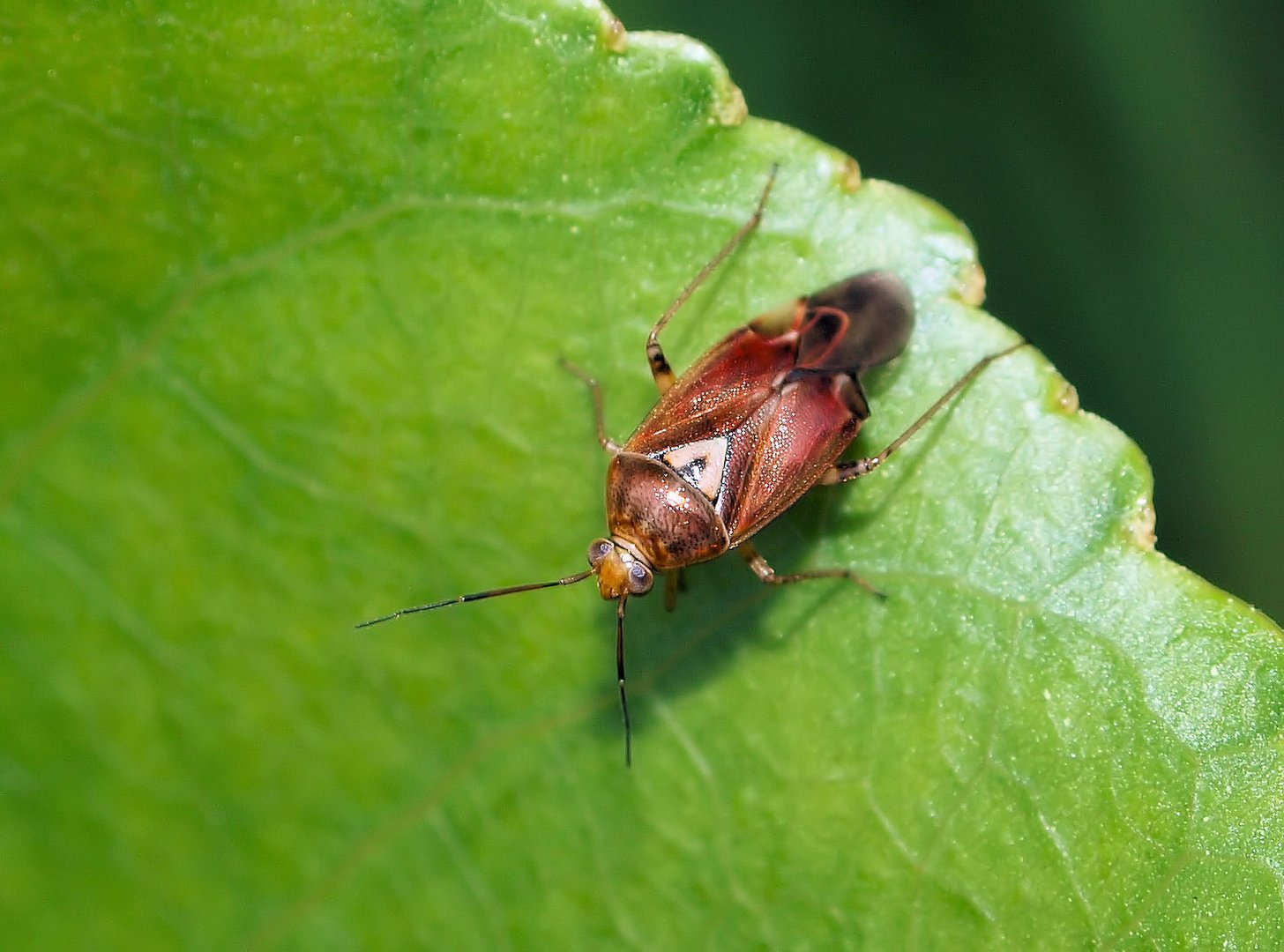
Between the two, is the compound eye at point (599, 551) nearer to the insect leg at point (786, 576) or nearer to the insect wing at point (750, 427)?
the insect wing at point (750, 427)

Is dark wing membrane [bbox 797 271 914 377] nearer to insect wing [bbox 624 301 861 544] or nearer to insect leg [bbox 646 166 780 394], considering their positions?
insect wing [bbox 624 301 861 544]

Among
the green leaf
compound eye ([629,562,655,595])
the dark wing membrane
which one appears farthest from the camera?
compound eye ([629,562,655,595])

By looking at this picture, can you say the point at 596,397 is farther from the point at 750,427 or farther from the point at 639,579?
the point at 750,427

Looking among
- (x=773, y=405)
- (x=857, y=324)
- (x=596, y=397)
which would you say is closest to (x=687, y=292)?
(x=596, y=397)

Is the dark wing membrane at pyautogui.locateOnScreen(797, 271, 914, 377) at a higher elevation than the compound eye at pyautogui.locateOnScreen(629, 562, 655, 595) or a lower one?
higher

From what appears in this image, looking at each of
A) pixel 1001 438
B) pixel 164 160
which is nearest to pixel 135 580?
pixel 164 160

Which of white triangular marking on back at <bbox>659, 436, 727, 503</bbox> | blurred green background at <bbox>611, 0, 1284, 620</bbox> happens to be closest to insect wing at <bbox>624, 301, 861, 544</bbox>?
white triangular marking on back at <bbox>659, 436, 727, 503</bbox>

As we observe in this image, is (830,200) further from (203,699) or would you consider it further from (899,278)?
(203,699)

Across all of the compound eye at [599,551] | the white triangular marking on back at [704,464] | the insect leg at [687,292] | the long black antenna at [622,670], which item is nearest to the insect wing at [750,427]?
the white triangular marking on back at [704,464]
